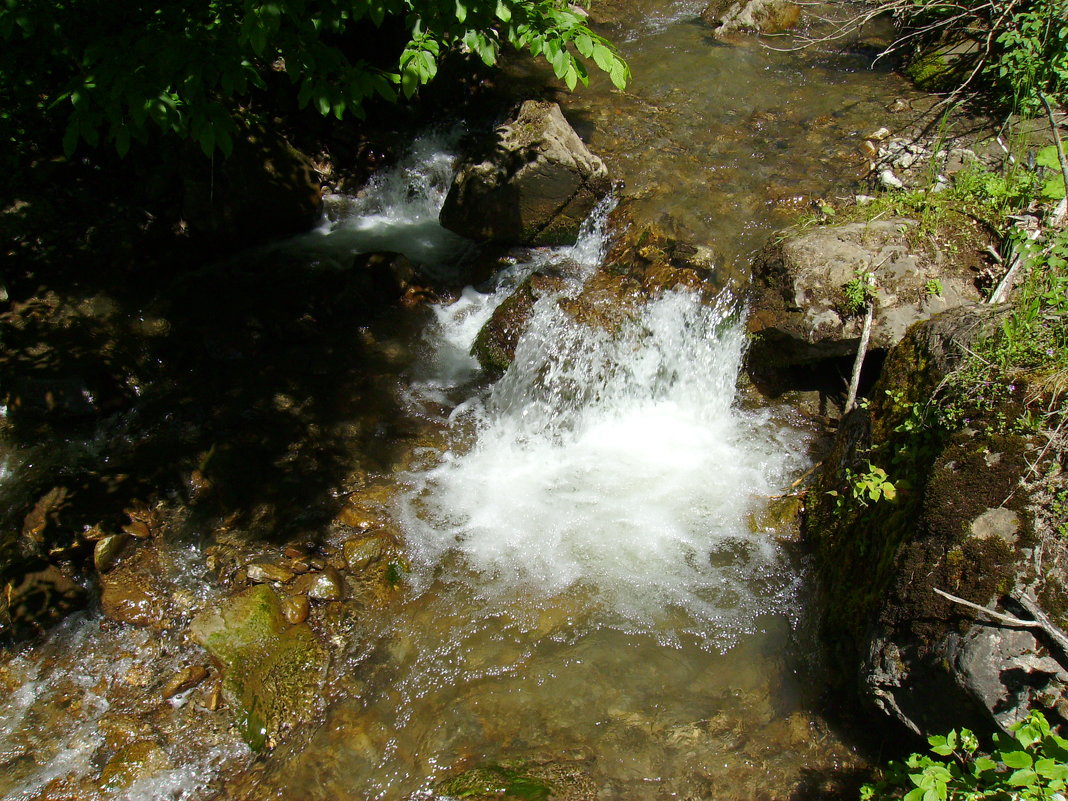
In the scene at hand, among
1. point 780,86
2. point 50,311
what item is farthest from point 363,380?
point 780,86

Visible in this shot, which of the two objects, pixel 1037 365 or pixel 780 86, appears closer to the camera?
pixel 1037 365

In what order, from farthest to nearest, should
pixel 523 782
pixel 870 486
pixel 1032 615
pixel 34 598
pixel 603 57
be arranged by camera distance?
pixel 34 598 → pixel 870 486 → pixel 523 782 → pixel 603 57 → pixel 1032 615

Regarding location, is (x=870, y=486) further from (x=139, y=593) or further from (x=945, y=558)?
(x=139, y=593)

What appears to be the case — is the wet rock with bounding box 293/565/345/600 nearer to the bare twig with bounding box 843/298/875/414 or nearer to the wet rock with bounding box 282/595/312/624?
the wet rock with bounding box 282/595/312/624

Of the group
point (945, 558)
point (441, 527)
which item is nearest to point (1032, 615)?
point (945, 558)

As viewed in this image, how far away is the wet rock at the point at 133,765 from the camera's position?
3564 millimetres

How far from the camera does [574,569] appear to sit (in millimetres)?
4617

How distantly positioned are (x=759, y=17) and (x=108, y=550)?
1032 cm

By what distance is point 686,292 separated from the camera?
5.99m

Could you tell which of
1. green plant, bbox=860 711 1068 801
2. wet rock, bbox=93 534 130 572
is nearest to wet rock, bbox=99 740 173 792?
wet rock, bbox=93 534 130 572

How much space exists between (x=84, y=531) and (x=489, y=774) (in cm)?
334

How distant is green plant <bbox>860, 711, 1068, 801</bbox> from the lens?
7.18ft

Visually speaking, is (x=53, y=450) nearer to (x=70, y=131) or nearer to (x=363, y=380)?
(x=363, y=380)

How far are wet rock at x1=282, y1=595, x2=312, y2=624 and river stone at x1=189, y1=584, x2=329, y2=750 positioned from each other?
35 millimetres
